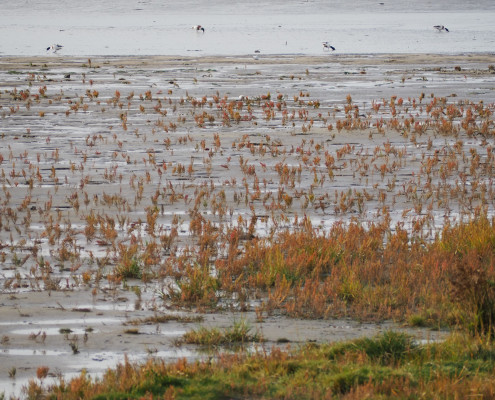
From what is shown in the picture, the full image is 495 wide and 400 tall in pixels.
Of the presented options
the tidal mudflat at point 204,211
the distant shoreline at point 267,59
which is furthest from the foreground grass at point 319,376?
the distant shoreline at point 267,59

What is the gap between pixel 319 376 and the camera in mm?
5348

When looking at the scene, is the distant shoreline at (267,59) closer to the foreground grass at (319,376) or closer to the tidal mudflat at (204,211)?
the tidal mudflat at (204,211)

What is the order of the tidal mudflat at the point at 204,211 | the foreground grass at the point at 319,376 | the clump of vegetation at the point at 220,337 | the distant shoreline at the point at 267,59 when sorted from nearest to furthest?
the foreground grass at the point at 319,376 < the clump of vegetation at the point at 220,337 < the tidal mudflat at the point at 204,211 < the distant shoreline at the point at 267,59

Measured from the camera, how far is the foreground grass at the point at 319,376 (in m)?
→ 5.10

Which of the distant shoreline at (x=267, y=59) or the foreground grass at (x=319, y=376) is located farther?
the distant shoreline at (x=267, y=59)

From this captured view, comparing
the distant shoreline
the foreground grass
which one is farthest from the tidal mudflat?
the distant shoreline

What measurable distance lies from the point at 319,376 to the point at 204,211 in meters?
5.87

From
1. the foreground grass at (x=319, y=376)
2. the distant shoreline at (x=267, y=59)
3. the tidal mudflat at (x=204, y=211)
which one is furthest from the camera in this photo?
the distant shoreline at (x=267, y=59)

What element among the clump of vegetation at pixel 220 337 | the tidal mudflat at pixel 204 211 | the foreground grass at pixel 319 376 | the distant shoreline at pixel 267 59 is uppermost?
the foreground grass at pixel 319 376

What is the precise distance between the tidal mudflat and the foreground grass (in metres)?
0.54

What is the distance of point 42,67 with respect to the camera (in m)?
37.3

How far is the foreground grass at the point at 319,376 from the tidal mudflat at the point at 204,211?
54 centimetres

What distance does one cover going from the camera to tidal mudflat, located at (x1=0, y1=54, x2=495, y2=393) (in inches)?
270

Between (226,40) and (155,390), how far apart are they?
58927 mm
